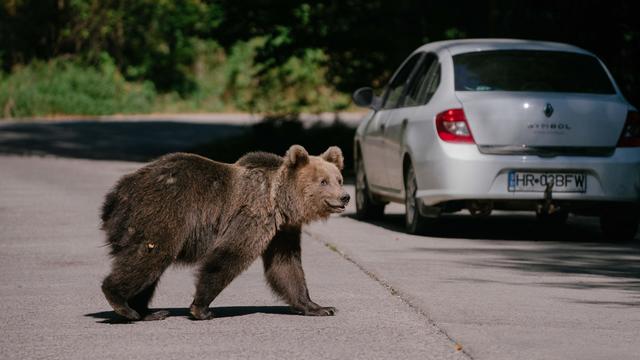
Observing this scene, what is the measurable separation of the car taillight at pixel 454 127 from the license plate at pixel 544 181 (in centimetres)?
54

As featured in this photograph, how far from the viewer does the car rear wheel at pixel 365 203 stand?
15.4 meters

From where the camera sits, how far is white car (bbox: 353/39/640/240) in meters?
12.8

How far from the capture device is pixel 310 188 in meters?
8.33

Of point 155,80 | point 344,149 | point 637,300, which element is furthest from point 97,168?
point 155,80

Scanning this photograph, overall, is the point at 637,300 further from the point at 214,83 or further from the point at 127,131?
the point at 214,83

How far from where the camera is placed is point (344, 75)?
88.0 ft

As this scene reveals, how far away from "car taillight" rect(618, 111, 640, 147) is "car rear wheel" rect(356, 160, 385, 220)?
3.20m

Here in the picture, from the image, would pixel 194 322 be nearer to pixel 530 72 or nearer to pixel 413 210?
pixel 413 210

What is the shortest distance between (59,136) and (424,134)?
2271 cm

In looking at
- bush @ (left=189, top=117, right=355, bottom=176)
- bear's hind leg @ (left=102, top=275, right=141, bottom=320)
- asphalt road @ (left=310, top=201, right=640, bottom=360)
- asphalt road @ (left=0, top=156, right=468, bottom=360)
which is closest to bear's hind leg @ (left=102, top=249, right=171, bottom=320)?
bear's hind leg @ (left=102, top=275, right=141, bottom=320)

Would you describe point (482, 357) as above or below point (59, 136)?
above

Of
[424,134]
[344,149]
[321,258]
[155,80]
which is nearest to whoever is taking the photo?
[321,258]

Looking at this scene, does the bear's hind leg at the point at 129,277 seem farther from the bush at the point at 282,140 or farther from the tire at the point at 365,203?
the bush at the point at 282,140

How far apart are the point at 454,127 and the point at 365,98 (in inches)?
94.4
